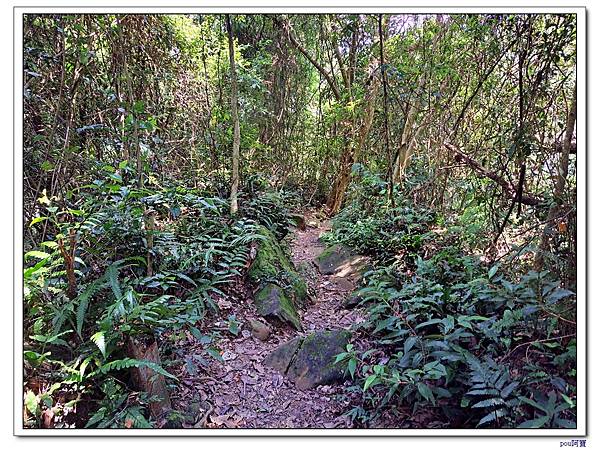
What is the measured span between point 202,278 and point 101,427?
138cm

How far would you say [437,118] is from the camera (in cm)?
543

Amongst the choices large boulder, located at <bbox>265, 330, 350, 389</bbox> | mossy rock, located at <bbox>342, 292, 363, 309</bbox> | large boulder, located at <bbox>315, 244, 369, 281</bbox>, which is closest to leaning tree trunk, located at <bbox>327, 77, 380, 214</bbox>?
large boulder, located at <bbox>315, 244, 369, 281</bbox>

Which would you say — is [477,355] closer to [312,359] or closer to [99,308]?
[312,359]

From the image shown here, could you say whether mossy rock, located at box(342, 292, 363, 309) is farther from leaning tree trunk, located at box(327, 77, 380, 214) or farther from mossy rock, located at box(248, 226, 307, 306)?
leaning tree trunk, located at box(327, 77, 380, 214)

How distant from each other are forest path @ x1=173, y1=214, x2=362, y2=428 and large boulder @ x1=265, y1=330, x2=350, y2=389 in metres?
0.06

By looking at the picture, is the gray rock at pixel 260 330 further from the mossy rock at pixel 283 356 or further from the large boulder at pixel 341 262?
the large boulder at pixel 341 262

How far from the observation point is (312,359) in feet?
9.34

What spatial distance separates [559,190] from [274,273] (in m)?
2.63

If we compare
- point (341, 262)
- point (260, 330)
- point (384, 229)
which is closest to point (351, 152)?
point (384, 229)

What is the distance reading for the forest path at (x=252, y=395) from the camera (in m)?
2.33

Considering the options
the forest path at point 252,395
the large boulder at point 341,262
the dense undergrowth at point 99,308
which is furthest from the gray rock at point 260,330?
the large boulder at point 341,262

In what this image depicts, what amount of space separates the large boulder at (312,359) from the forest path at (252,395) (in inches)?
2.2
